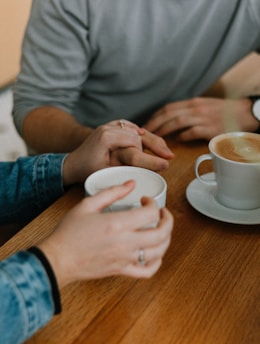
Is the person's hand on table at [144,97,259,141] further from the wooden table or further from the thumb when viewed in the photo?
the thumb

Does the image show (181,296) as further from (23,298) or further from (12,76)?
(12,76)

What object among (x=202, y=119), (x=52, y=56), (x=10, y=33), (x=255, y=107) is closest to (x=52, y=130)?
(x=52, y=56)

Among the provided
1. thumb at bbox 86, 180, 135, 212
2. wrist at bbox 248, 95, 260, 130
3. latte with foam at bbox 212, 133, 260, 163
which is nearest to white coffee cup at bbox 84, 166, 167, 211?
thumb at bbox 86, 180, 135, 212

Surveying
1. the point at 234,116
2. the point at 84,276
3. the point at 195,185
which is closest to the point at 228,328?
the point at 84,276

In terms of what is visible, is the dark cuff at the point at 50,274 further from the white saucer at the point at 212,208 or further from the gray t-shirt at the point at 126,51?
the gray t-shirt at the point at 126,51

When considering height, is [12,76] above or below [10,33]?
below

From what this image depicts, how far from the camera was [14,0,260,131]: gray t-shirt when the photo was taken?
1.17m

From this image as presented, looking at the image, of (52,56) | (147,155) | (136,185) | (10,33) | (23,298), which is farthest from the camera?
(10,33)

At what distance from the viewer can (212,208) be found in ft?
2.63

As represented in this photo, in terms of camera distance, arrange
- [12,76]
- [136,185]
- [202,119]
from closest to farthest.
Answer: [136,185]
[202,119]
[12,76]

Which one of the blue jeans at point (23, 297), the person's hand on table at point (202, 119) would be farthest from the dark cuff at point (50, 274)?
the person's hand on table at point (202, 119)

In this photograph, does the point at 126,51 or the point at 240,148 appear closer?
the point at 240,148

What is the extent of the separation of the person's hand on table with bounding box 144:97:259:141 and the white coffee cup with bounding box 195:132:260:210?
189 mm

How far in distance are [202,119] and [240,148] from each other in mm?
256
